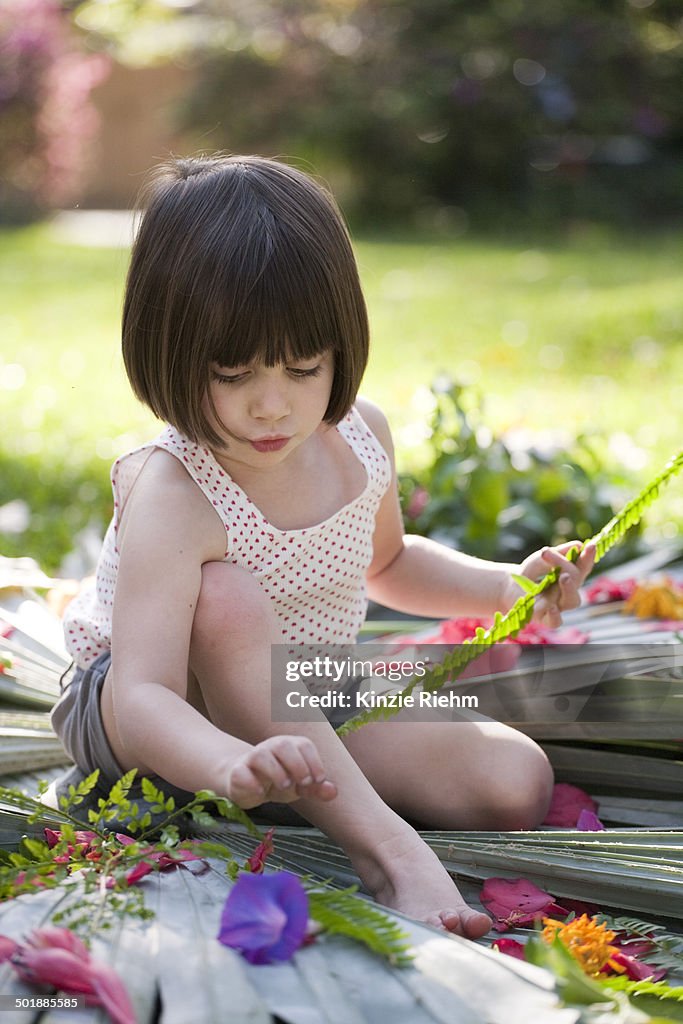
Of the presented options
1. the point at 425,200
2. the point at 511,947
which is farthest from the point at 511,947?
the point at 425,200

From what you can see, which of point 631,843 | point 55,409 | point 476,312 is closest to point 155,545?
Result: point 631,843

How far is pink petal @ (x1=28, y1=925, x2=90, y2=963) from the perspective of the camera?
1148 millimetres

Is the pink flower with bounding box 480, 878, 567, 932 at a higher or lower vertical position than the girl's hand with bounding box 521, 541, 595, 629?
lower

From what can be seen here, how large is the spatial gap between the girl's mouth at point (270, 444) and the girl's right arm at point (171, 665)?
107mm

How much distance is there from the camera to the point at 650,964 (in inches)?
55.5

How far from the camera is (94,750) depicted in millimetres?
1752

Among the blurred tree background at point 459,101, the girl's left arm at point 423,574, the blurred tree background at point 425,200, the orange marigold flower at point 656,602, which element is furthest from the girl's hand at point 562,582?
the blurred tree background at point 459,101

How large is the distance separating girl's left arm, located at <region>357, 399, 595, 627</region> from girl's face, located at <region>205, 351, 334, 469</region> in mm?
347

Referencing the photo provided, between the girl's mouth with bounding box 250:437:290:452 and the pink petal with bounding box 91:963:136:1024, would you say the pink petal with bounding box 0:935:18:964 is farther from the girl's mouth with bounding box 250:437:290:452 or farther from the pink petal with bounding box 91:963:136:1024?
the girl's mouth with bounding box 250:437:290:452

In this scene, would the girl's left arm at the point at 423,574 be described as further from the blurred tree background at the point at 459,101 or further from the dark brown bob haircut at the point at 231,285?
the blurred tree background at the point at 459,101

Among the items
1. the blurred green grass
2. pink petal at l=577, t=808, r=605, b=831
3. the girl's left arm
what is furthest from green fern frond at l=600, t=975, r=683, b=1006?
the blurred green grass

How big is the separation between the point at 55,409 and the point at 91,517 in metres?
1.35

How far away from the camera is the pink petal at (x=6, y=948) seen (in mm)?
1171
